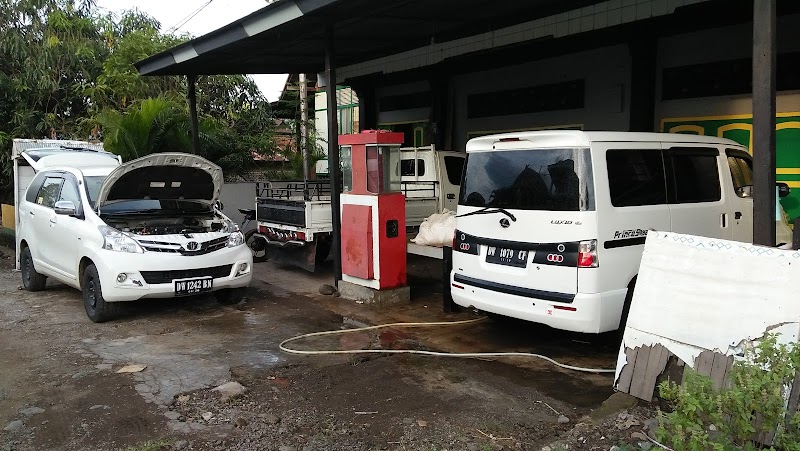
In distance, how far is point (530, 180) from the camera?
5.81m

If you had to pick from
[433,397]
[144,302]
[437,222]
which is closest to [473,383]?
[433,397]

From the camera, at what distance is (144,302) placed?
8523 mm

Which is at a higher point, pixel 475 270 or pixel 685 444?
pixel 475 270

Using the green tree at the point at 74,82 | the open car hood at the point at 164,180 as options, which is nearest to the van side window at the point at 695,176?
the open car hood at the point at 164,180

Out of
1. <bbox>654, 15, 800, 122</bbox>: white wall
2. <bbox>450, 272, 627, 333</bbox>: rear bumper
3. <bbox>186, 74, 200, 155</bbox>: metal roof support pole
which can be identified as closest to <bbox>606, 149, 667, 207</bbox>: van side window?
<bbox>450, 272, 627, 333</bbox>: rear bumper

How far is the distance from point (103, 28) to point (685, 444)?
19044 millimetres

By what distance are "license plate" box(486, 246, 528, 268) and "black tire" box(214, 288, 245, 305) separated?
12.5 ft

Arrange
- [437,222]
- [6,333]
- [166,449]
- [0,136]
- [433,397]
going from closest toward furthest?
[166,449] < [433,397] < [6,333] < [437,222] < [0,136]

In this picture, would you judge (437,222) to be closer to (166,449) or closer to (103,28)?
(166,449)

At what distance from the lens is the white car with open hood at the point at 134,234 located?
24.0 feet

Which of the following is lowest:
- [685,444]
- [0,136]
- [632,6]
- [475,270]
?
[685,444]

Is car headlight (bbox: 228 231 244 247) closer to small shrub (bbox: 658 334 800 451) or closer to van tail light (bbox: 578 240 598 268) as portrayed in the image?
van tail light (bbox: 578 240 598 268)

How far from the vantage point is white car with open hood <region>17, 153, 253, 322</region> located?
287 inches

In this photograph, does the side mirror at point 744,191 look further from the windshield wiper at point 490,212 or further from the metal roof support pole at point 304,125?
the metal roof support pole at point 304,125
